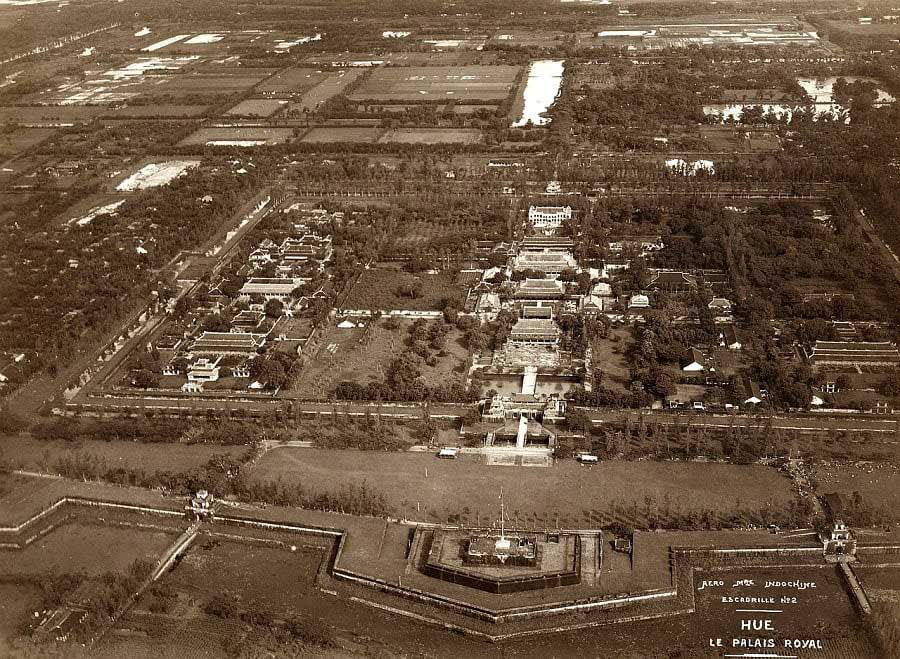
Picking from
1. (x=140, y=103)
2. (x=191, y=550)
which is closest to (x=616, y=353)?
(x=191, y=550)

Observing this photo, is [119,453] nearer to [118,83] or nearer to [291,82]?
[291,82]

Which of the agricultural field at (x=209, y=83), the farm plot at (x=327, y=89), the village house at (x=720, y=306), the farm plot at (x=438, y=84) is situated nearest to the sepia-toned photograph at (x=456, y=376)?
the village house at (x=720, y=306)

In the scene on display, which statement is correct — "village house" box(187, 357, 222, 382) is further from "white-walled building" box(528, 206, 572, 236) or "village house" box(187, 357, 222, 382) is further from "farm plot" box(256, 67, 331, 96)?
"farm plot" box(256, 67, 331, 96)

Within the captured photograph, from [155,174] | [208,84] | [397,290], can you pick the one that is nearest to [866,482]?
[397,290]

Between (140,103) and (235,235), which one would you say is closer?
(235,235)

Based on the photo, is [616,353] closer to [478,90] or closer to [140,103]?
[478,90]

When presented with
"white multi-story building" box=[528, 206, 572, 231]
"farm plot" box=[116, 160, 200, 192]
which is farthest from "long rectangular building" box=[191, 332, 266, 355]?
"farm plot" box=[116, 160, 200, 192]
